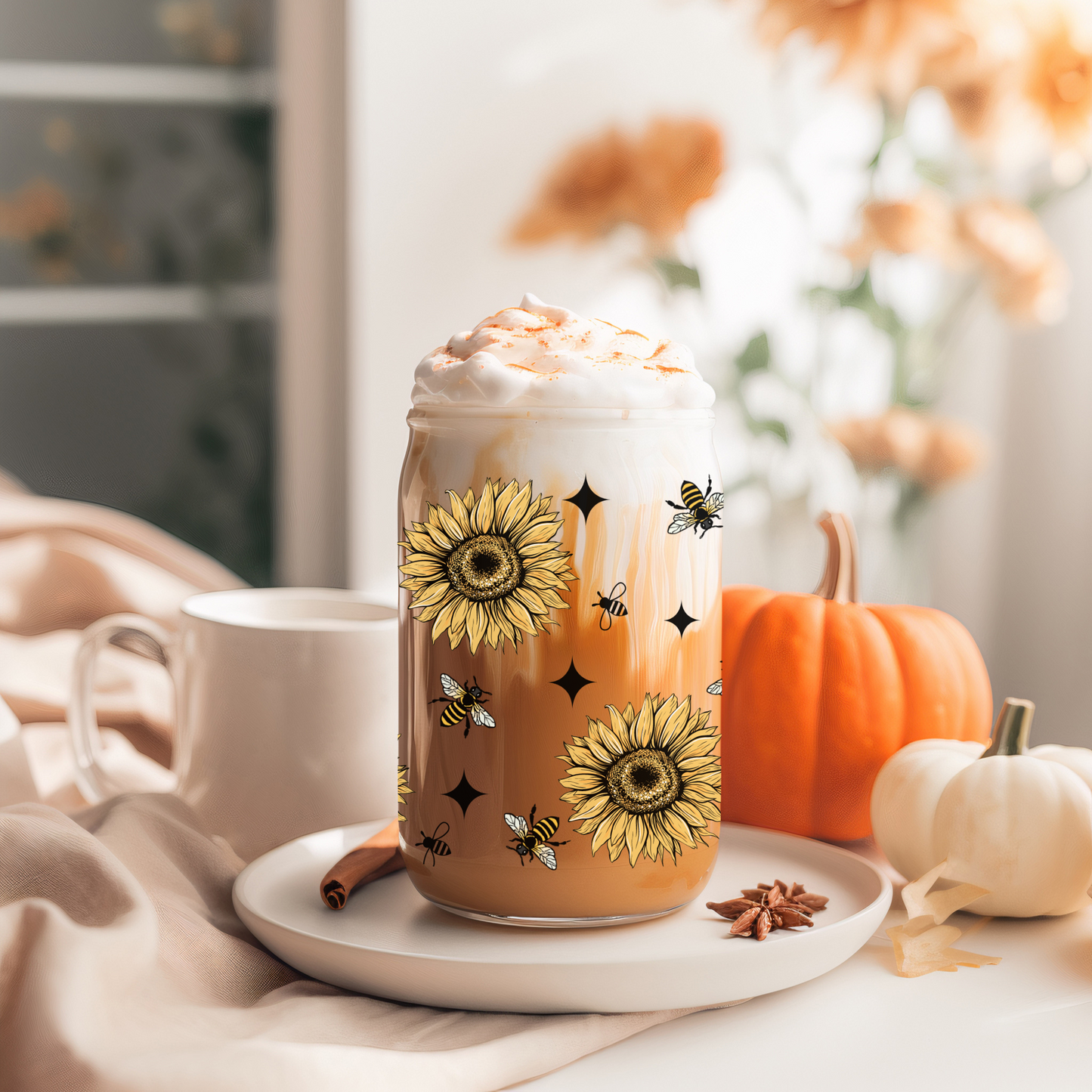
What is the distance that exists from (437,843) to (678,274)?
1031 millimetres

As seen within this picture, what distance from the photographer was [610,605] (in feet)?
1.25

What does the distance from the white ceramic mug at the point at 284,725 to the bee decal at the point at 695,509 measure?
17 centimetres

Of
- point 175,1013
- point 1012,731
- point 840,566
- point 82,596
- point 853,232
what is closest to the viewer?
point 175,1013

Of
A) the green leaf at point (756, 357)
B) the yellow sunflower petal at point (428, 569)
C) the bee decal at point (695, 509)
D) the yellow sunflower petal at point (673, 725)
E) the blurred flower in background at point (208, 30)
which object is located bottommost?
the yellow sunflower petal at point (673, 725)

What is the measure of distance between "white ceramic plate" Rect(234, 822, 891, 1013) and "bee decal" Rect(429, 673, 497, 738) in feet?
0.23

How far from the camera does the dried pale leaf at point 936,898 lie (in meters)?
0.44

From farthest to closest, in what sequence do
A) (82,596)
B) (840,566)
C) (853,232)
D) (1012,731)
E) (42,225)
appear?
(42,225)
(853,232)
(82,596)
(840,566)
(1012,731)

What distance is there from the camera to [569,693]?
1.25 ft

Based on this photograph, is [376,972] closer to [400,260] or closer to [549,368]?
[549,368]

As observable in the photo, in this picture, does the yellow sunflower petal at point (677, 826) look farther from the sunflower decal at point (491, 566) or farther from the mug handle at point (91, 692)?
the mug handle at point (91, 692)

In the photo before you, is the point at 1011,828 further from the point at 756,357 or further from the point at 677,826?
the point at 756,357

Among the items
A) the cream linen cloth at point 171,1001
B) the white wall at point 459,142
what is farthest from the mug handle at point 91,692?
the white wall at point 459,142

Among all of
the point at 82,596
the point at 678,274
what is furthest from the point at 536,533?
the point at 678,274

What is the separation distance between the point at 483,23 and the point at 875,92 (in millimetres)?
448
